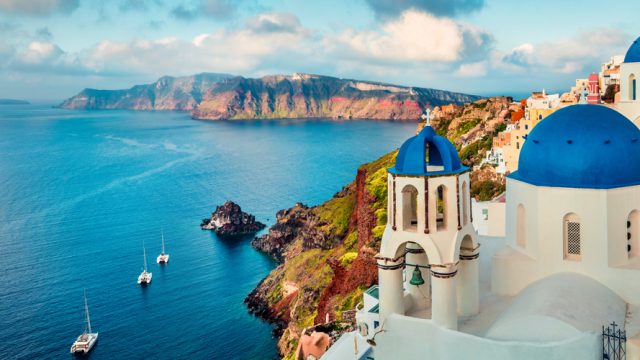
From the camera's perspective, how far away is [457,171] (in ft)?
54.4

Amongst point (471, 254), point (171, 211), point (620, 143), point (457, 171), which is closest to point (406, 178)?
point (457, 171)

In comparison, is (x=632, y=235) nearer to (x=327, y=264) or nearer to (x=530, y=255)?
(x=530, y=255)

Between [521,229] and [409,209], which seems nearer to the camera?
[409,209]

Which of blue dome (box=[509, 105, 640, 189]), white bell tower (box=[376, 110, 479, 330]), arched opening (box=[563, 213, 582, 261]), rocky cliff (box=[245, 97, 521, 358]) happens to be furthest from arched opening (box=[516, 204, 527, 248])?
rocky cliff (box=[245, 97, 521, 358])

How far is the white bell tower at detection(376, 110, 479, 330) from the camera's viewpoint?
16.2m

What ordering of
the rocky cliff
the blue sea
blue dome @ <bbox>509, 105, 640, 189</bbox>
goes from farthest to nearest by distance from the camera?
1. the blue sea
2. the rocky cliff
3. blue dome @ <bbox>509, 105, 640, 189</bbox>

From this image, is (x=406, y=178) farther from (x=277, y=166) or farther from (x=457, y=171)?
(x=277, y=166)

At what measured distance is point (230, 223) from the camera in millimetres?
85812

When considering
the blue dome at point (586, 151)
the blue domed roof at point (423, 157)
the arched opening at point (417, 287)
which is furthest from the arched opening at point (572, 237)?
the arched opening at point (417, 287)

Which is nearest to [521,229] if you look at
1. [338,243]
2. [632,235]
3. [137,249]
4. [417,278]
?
[632,235]

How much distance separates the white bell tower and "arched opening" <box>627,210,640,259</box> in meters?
4.98

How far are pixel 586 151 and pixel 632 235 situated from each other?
3.00 m

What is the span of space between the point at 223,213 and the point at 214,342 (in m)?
→ 37.7

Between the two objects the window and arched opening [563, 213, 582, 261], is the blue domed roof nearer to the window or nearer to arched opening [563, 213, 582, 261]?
arched opening [563, 213, 582, 261]
